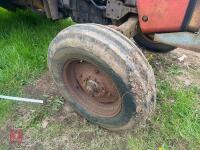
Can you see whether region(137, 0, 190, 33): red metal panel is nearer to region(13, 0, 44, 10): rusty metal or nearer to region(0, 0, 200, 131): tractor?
region(0, 0, 200, 131): tractor

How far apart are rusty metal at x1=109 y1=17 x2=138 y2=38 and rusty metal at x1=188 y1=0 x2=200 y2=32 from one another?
491 mm

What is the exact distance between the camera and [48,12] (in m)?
3.92

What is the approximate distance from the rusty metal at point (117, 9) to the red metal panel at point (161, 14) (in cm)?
24

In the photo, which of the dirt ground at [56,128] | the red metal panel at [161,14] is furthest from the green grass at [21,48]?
the red metal panel at [161,14]

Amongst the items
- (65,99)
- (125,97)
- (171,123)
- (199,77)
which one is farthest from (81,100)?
(199,77)

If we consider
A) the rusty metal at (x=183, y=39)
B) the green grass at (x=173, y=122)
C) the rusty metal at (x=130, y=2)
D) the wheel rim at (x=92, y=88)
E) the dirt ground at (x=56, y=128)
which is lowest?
the dirt ground at (x=56, y=128)

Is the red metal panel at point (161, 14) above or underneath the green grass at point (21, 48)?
above

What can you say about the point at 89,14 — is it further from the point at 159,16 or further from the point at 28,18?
the point at 28,18

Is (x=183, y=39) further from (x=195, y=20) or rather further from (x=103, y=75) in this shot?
(x=103, y=75)

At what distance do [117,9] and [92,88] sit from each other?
2.48ft

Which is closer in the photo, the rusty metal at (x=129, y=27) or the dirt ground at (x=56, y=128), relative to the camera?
the rusty metal at (x=129, y=27)

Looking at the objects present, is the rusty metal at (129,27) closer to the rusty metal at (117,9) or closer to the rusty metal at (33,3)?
the rusty metal at (117,9)

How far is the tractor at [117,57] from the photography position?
2.77 meters

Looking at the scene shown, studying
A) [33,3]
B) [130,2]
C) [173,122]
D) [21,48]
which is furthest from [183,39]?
[21,48]
